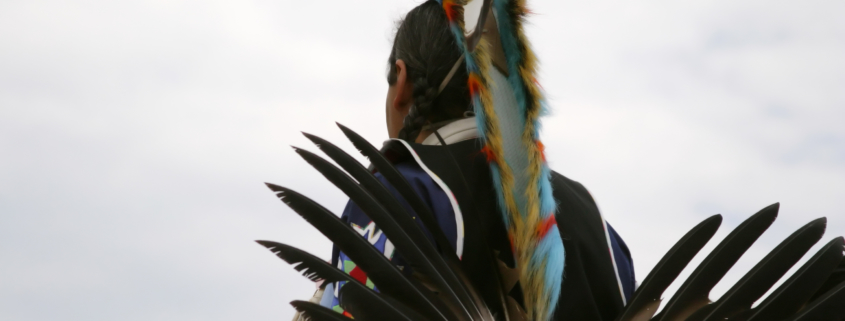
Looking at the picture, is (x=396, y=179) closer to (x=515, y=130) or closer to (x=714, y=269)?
(x=515, y=130)

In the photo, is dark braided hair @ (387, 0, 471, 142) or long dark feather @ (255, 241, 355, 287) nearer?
long dark feather @ (255, 241, 355, 287)

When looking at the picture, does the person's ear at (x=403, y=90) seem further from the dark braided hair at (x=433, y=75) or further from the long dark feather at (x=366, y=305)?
the long dark feather at (x=366, y=305)

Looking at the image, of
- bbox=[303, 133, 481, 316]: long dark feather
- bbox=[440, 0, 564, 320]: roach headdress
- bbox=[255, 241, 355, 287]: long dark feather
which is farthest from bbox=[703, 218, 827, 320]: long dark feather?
bbox=[255, 241, 355, 287]: long dark feather

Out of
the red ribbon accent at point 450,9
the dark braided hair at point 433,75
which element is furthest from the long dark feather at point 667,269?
the red ribbon accent at point 450,9

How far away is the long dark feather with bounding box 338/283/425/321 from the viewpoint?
136 centimetres

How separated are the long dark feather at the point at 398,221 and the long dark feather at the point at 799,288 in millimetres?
494

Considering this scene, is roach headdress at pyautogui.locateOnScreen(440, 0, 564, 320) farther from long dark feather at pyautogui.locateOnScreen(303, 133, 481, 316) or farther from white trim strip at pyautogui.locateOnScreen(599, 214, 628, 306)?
white trim strip at pyautogui.locateOnScreen(599, 214, 628, 306)

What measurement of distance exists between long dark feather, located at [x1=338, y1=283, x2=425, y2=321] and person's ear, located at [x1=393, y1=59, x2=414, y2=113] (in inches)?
26.0

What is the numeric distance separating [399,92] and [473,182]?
0.32 m

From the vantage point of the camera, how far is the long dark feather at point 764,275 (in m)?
1.44

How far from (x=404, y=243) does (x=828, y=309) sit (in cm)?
71

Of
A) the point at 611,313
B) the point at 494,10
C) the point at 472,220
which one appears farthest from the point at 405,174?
the point at 611,313

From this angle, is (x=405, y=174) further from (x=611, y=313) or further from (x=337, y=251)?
(x=611, y=313)

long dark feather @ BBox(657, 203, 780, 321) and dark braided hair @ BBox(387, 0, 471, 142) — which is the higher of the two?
dark braided hair @ BBox(387, 0, 471, 142)
